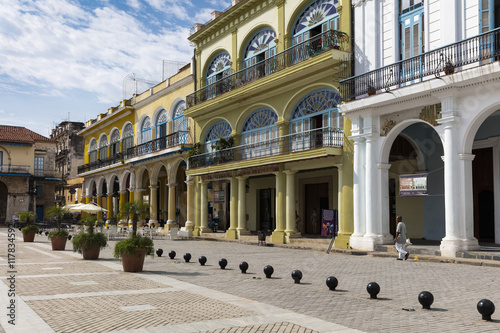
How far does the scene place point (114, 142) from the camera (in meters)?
42.8

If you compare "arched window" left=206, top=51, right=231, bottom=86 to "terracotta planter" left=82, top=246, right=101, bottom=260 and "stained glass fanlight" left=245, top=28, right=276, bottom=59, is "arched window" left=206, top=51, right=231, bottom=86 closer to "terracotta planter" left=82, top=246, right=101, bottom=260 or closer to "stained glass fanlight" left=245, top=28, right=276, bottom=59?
"stained glass fanlight" left=245, top=28, right=276, bottom=59

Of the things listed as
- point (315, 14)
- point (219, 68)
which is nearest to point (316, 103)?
point (315, 14)

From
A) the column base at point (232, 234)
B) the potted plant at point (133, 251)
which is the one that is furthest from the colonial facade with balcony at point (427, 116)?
the potted plant at point (133, 251)

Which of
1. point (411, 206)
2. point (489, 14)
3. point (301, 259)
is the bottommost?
point (301, 259)

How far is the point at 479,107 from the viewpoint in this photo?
1482 cm

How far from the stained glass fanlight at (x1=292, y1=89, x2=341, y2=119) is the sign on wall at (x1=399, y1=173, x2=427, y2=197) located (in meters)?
4.43

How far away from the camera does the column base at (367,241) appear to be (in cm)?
1778

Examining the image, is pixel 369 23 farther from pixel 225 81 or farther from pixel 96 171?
pixel 96 171

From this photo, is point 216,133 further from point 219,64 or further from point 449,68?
point 449,68

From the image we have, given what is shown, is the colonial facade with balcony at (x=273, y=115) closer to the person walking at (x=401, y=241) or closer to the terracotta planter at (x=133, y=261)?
the person walking at (x=401, y=241)

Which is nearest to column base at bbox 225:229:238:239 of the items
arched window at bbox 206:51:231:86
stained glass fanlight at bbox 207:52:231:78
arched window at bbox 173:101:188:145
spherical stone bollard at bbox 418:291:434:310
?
arched window at bbox 173:101:188:145

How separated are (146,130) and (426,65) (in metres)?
24.4

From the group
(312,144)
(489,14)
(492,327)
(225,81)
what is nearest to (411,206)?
(312,144)

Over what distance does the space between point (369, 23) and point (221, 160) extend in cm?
1071
